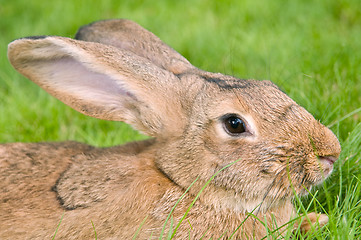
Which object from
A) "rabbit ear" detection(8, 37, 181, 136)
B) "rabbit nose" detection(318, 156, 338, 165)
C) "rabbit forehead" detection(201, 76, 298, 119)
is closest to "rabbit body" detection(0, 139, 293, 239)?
"rabbit ear" detection(8, 37, 181, 136)

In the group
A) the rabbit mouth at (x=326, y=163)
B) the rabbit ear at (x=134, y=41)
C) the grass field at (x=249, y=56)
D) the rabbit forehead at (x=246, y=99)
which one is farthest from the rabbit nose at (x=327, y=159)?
the rabbit ear at (x=134, y=41)

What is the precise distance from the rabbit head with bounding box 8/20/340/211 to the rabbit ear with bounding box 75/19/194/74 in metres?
0.27

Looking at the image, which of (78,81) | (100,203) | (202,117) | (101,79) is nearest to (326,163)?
(202,117)

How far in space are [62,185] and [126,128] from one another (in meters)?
1.88

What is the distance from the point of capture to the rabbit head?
10.7ft

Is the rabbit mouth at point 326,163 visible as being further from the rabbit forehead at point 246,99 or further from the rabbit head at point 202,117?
the rabbit forehead at point 246,99

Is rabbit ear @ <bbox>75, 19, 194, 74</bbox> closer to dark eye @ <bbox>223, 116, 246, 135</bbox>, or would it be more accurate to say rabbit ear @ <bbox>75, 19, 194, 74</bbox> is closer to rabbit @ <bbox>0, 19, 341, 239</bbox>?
rabbit @ <bbox>0, 19, 341, 239</bbox>

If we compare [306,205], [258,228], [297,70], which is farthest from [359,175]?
[297,70]

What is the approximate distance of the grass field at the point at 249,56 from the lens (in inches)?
160

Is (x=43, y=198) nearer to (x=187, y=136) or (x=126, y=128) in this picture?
(x=187, y=136)

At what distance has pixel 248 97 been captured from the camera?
3.41 meters

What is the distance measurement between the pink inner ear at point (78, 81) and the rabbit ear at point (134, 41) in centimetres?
50

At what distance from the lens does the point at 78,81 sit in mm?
3742

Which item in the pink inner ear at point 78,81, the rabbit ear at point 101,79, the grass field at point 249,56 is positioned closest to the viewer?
the rabbit ear at point 101,79
